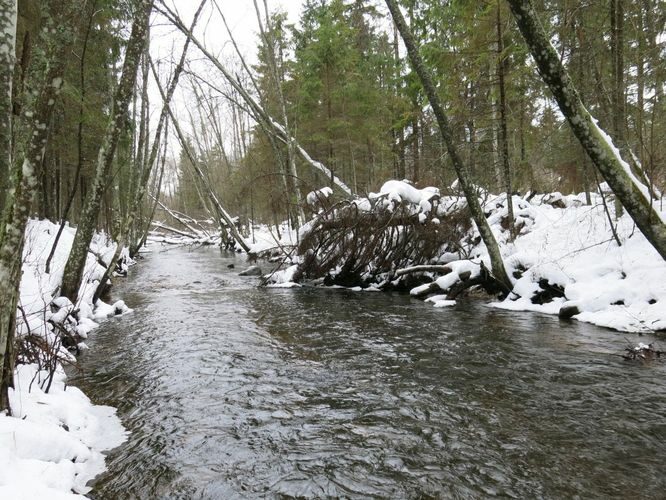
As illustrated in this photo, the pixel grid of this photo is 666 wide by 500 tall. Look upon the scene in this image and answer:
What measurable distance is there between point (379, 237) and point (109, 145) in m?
7.07

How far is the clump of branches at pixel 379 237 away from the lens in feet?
39.9

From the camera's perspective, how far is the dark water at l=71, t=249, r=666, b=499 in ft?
10.8

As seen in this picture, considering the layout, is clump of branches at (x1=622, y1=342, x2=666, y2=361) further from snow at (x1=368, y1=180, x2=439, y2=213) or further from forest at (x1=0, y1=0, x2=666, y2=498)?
snow at (x1=368, y1=180, x2=439, y2=213)

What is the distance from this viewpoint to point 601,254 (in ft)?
29.3

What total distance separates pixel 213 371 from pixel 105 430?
172cm

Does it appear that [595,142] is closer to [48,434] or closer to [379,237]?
[48,434]

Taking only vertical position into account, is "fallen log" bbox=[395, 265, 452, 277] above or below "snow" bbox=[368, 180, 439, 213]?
below

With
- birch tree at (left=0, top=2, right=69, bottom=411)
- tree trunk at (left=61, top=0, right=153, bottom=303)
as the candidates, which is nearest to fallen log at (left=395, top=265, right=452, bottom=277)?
tree trunk at (left=61, top=0, right=153, bottom=303)

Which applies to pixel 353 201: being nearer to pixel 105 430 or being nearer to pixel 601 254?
pixel 601 254

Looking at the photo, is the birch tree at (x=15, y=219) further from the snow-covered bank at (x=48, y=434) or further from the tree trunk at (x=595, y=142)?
the tree trunk at (x=595, y=142)

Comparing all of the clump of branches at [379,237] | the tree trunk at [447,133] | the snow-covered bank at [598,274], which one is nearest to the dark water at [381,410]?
the snow-covered bank at [598,274]

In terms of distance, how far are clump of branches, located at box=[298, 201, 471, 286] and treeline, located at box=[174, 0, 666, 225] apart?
67.6 inches

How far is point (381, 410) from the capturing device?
14.6 feet

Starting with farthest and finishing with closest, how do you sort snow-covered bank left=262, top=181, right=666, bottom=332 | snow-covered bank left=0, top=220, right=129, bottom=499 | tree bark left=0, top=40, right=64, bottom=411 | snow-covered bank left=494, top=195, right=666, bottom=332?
snow-covered bank left=262, top=181, right=666, bottom=332
snow-covered bank left=494, top=195, right=666, bottom=332
tree bark left=0, top=40, right=64, bottom=411
snow-covered bank left=0, top=220, right=129, bottom=499
